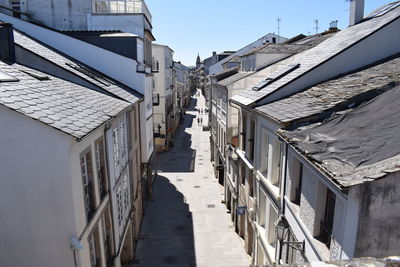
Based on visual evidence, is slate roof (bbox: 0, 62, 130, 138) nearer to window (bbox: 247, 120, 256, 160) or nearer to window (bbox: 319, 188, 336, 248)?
window (bbox: 319, 188, 336, 248)

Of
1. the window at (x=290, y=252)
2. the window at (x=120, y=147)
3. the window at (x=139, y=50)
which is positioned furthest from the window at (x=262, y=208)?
the window at (x=139, y=50)

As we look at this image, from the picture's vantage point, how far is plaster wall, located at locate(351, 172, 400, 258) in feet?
15.8

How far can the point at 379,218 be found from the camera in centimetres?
497

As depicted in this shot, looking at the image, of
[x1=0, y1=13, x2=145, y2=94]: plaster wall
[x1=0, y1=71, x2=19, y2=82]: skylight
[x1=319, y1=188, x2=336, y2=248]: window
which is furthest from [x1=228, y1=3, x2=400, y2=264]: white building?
[x1=0, y1=71, x2=19, y2=82]: skylight

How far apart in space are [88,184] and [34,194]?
77.2 inches

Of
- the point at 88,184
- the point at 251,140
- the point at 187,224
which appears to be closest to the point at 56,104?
the point at 88,184

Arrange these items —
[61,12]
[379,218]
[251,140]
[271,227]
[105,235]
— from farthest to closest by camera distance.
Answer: [61,12], [251,140], [271,227], [105,235], [379,218]

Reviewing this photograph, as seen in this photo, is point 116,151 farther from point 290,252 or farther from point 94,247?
point 290,252

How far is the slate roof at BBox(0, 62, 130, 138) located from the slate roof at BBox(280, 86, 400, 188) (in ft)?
16.7

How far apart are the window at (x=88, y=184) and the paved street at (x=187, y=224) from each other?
844cm

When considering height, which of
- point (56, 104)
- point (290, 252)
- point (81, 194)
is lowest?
point (290, 252)

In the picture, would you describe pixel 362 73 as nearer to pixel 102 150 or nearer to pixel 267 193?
pixel 267 193

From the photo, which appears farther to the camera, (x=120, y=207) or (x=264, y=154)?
(x=120, y=207)

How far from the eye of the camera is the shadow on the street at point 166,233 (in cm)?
1638
